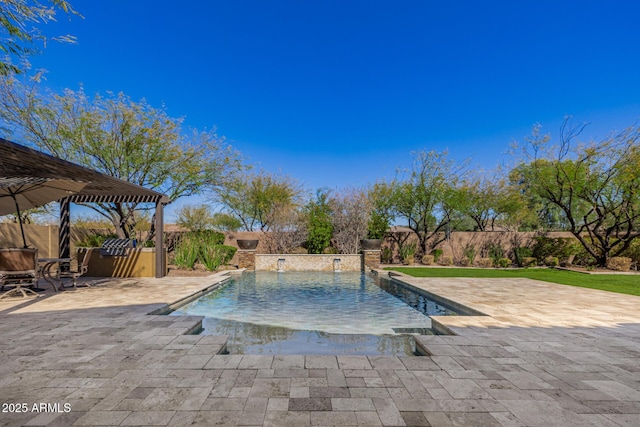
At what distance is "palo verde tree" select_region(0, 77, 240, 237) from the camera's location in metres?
11.7

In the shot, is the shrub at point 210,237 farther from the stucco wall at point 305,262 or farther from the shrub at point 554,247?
the shrub at point 554,247

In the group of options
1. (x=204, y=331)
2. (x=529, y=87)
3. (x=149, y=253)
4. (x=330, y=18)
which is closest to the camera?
(x=204, y=331)

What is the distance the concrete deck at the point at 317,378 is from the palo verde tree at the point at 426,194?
487 inches

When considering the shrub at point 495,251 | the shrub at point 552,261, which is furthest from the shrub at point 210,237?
the shrub at point 552,261

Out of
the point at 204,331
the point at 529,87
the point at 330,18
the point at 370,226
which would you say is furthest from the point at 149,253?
the point at 529,87

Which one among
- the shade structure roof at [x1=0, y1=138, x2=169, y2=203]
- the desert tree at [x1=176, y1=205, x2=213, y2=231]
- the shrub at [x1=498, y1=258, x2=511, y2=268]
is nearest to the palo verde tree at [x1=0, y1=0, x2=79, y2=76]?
the shade structure roof at [x1=0, y1=138, x2=169, y2=203]

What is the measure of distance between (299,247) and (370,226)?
383 cm

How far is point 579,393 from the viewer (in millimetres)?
2525

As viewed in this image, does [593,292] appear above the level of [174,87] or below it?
below

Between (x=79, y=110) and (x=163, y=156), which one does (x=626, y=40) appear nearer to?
(x=163, y=156)

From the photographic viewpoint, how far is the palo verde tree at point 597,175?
12320 millimetres

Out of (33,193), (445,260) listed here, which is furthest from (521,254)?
(33,193)

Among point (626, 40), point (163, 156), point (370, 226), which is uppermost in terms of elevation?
point (626, 40)

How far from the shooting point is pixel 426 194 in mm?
16859
